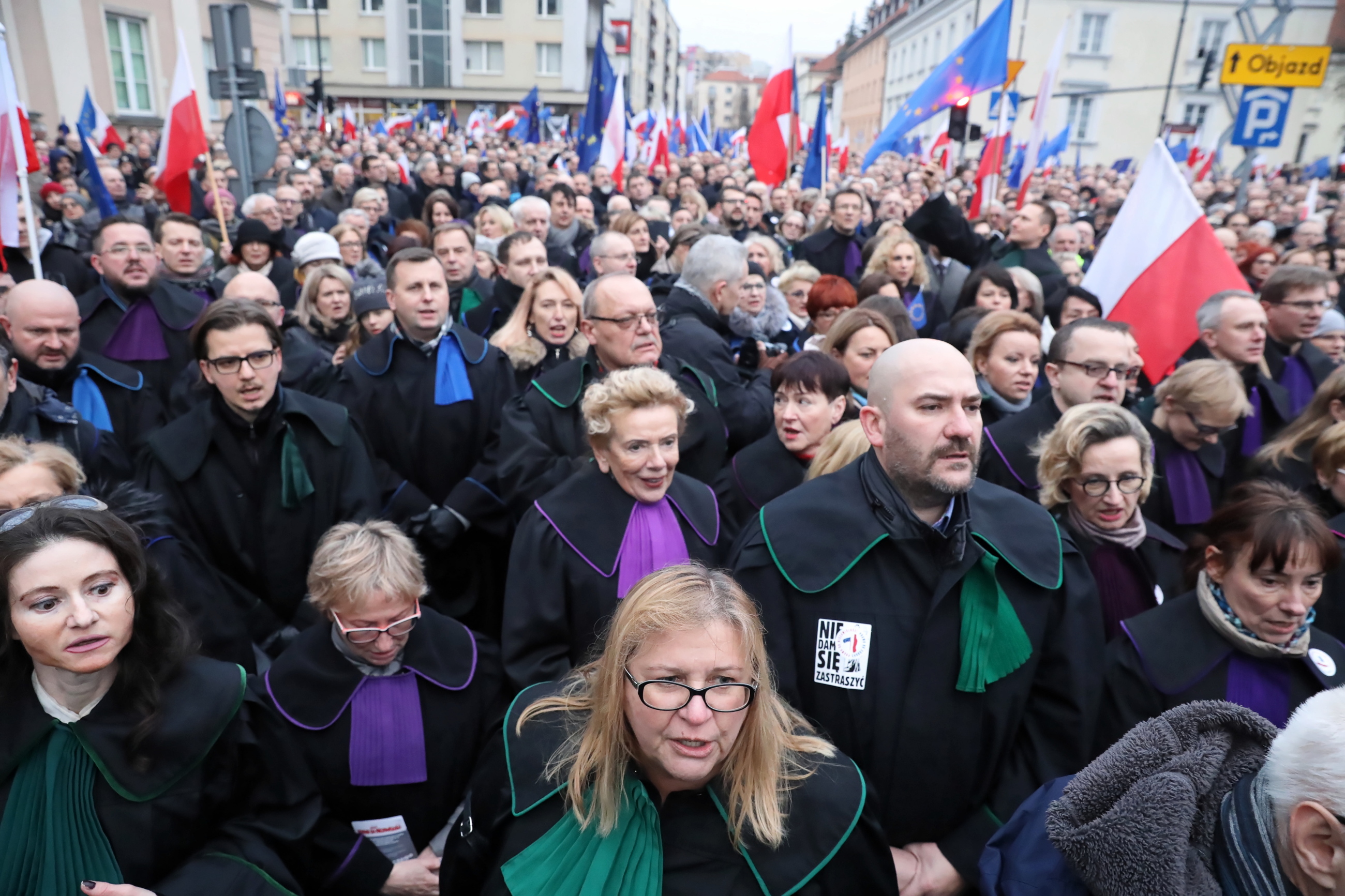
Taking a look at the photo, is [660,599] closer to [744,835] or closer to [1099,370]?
[744,835]

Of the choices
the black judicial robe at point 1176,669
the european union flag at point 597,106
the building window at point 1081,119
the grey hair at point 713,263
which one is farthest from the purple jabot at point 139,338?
the building window at point 1081,119

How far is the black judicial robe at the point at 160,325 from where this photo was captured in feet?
16.4

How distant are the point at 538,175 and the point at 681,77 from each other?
354 feet

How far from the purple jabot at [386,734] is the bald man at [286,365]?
7.12ft

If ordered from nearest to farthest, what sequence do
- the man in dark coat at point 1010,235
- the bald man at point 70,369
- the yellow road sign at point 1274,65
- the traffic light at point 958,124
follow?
the bald man at point 70,369 < the man in dark coat at point 1010,235 < the traffic light at point 958,124 < the yellow road sign at point 1274,65

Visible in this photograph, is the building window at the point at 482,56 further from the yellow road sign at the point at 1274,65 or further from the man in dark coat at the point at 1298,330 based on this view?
the man in dark coat at the point at 1298,330

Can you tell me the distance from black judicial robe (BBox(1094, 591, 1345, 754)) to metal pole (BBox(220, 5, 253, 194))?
25.0 feet

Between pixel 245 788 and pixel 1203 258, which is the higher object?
pixel 1203 258

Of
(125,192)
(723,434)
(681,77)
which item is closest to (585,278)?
(723,434)

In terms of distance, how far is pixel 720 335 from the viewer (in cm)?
503

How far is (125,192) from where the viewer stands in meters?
11.0

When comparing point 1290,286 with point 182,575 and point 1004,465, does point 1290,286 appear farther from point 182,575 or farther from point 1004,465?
point 182,575

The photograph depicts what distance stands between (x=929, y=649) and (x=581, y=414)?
6.59ft

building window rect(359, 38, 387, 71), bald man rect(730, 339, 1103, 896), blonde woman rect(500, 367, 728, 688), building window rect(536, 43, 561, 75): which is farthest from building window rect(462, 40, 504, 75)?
bald man rect(730, 339, 1103, 896)
